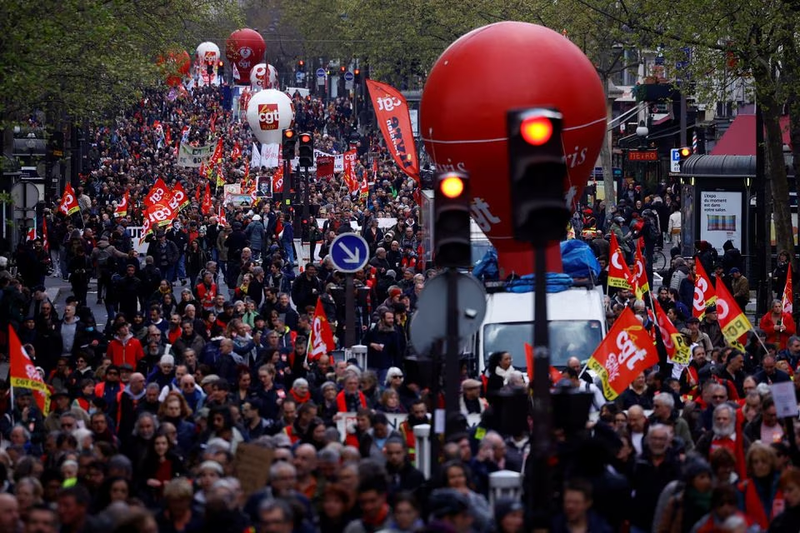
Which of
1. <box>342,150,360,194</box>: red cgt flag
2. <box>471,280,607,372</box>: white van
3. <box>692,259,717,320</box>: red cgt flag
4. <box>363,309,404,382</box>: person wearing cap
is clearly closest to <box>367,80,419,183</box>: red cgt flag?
<box>692,259,717,320</box>: red cgt flag

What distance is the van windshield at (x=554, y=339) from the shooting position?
19.3m

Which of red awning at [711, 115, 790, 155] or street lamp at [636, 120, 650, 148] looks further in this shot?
street lamp at [636, 120, 650, 148]

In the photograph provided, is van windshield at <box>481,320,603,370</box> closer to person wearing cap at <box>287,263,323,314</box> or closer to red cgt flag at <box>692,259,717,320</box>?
red cgt flag at <box>692,259,717,320</box>

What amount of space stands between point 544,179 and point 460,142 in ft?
39.3

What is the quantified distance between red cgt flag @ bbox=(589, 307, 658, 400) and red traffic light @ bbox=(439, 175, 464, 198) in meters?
5.14

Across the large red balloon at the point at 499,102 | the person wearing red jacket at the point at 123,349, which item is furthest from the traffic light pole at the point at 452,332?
the large red balloon at the point at 499,102

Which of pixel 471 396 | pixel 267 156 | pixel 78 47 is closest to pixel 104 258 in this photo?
pixel 78 47

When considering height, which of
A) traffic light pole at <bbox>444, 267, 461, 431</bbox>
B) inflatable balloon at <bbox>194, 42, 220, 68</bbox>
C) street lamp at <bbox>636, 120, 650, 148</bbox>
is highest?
inflatable balloon at <bbox>194, 42, 220, 68</bbox>

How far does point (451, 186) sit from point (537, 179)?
65.9 inches

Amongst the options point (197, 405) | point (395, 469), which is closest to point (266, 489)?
point (395, 469)

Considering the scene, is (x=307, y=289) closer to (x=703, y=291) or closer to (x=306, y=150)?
(x=703, y=291)

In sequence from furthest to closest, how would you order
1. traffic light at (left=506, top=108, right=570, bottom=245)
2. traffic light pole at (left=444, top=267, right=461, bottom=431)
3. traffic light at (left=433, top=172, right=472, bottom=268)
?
1. traffic light pole at (left=444, top=267, right=461, bottom=431)
2. traffic light at (left=433, top=172, right=472, bottom=268)
3. traffic light at (left=506, top=108, right=570, bottom=245)

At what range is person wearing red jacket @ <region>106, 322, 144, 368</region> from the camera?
20188 mm

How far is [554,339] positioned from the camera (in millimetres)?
19453
